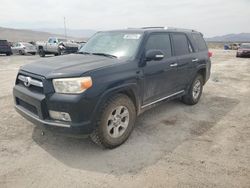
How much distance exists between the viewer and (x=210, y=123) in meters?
5.13

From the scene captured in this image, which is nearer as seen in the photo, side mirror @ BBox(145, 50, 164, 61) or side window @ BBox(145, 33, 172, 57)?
side mirror @ BBox(145, 50, 164, 61)

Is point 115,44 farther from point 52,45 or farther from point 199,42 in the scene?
point 52,45

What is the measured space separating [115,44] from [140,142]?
1851 mm

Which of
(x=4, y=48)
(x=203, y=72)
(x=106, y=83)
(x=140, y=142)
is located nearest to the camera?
(x=106, y=83)

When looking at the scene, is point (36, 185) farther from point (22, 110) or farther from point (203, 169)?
point (203, 169)

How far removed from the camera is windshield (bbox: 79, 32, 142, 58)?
440 centimetres

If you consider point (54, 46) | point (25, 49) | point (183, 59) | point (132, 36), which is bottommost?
point (25, 49)

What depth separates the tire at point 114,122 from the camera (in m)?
3.68

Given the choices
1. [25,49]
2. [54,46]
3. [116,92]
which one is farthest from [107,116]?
[25,49]

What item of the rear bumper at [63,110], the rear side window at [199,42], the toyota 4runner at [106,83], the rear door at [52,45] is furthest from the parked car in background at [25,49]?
the rear bumper at [63,110]

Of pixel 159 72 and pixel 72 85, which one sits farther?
pixel 159 72

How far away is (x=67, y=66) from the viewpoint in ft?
12.4

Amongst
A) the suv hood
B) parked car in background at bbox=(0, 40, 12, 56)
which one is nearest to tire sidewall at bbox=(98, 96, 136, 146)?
the suv hood

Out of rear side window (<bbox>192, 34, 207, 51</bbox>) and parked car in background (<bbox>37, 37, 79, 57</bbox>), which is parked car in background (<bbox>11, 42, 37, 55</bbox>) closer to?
parked car in background (<bbox>37, 37, 79, 57</bbox>)
